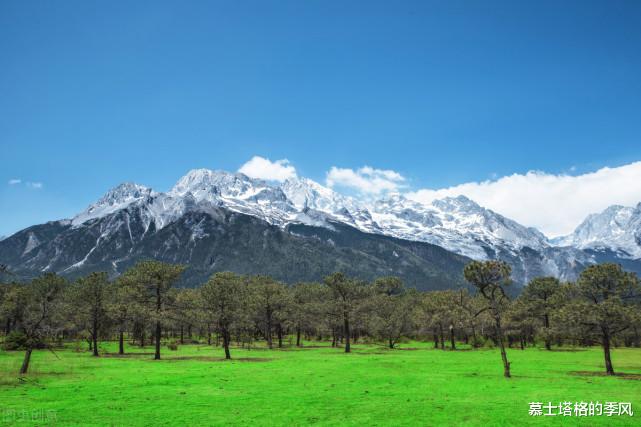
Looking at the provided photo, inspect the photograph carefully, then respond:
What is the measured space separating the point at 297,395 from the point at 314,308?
238 feet

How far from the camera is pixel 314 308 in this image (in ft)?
352

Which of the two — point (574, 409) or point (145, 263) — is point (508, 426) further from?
point (145, 263)

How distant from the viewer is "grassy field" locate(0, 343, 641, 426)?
27.2 meters

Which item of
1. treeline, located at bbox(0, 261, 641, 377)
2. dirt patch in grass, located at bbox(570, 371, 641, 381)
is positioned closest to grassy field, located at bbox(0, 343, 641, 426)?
dirt patch in grass, located at bbox(570, 371, 641, 381)

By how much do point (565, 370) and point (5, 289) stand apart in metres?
120

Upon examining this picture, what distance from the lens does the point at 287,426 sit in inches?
1006

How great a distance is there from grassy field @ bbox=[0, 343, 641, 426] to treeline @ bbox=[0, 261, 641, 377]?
6.48 metres

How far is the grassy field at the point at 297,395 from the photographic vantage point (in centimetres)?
2716
